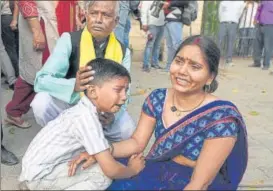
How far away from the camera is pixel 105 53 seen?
316cm

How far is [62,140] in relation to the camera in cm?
221

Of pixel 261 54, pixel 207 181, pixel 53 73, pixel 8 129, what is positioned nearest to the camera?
pixel 207 181

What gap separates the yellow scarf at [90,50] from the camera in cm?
306

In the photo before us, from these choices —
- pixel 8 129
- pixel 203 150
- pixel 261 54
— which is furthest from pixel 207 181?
pixel 261 54

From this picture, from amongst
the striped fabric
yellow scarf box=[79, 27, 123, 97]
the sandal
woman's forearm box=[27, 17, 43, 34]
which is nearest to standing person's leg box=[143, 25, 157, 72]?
the sandal

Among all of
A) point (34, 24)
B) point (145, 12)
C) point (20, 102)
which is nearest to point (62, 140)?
point (34, 24)

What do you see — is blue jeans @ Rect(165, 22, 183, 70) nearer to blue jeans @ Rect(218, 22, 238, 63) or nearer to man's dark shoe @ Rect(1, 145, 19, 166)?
blue jeans @ Rect(218, 22, 238, 63)

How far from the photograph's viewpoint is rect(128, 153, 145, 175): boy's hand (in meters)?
2.29

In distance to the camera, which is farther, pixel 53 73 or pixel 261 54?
pixel 261 54

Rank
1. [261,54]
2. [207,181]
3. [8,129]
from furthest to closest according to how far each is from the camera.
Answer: [261,54]
[8,129]
[207,181]

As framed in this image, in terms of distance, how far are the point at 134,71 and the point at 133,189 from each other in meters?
5.44

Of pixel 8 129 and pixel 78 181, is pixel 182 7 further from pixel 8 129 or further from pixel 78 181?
pixel 78 181

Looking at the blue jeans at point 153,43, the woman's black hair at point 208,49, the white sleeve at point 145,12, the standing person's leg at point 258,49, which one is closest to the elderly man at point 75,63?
the woman's black hair at point 208,49

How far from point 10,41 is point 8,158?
2.58 meters
